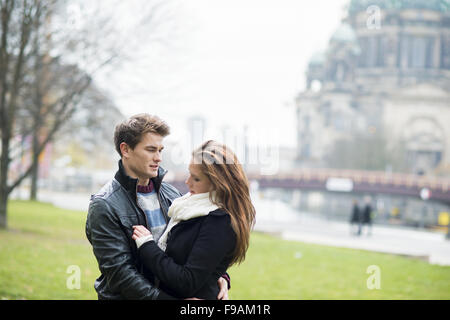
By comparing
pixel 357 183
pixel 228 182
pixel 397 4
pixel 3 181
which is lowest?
pixel 357 183

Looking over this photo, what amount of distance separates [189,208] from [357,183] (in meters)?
44.1

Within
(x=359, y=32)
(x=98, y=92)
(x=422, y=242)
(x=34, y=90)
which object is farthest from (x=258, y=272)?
(x=359, y=32)

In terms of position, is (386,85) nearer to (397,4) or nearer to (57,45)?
(397,4)

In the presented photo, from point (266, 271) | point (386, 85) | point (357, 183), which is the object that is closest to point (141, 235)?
point (266, 271)

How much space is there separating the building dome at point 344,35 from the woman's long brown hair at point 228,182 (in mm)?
77623

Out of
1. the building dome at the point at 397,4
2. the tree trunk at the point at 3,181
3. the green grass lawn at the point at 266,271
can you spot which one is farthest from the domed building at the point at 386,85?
the tree trunk at the point at 3,181

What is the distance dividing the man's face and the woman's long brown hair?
307 mm

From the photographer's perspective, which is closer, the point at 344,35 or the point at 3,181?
the point at 3,181

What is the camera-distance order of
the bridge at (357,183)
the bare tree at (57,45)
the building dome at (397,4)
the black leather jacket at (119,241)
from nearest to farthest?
1. the black leather jacket at (119,241)
2. the bare tree at (57,45)
3. the bridge at (357,183)
4. the building dome at (397,4)

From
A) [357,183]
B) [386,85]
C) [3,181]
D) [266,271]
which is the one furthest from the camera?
[386,85]

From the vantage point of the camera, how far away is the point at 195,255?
2.83 meters

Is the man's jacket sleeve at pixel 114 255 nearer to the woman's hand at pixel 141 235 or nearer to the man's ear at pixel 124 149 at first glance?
the woman's hand at pixel 141 235

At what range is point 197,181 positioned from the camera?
2.98m

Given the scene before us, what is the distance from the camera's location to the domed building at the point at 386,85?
2763 inches
